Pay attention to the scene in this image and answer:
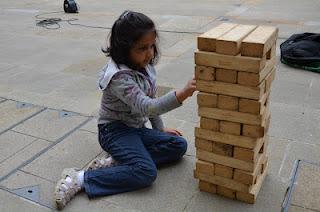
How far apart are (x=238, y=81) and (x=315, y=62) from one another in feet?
9.65

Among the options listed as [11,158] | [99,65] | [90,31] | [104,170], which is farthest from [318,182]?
[90,31]

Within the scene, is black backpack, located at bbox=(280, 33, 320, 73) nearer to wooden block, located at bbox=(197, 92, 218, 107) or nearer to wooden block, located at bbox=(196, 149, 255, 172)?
wooden block, located at bbox=(196, 149, 255, 172)

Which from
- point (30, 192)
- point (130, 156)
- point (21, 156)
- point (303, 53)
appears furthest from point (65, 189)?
point (303, 53)

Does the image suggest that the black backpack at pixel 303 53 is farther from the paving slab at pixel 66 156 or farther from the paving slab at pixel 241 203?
the paving slab at pixel 66 156

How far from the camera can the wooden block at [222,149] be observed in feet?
7.83

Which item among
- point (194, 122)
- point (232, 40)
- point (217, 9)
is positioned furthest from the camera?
point (217, 9)

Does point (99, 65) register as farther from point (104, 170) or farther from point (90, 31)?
point (104, 170)

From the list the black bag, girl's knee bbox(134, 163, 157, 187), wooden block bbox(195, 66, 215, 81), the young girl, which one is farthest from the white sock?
the black bag

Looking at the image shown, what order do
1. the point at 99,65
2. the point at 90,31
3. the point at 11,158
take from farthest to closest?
1. the point at 90,31
2. the point at 99,65
3. the point at 11,158

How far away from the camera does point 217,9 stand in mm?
8625

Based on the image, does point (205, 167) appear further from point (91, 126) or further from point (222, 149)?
point (91, 126)

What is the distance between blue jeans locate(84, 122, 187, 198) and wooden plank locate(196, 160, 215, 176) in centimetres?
→ 34

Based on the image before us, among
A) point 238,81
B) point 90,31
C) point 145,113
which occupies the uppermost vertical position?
point 238,81

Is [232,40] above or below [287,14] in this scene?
above
